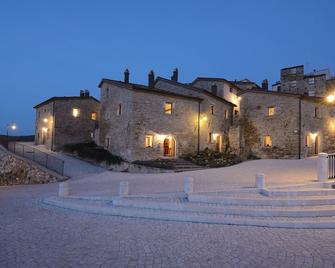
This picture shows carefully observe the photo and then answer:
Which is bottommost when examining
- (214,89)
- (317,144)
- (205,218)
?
(205,218)

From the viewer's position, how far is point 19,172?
19906 mm

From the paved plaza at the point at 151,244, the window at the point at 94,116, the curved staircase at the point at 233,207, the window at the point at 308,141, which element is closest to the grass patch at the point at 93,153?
the window at the point at 94,116

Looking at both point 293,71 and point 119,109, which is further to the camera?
point 293,71

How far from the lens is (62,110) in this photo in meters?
31.6

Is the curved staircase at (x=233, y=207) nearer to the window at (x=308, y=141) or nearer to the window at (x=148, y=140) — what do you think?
the window at (x=148, y=140)

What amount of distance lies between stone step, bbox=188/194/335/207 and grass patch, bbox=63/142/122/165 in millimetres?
14669

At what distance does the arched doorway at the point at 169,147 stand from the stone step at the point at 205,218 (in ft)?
53.6

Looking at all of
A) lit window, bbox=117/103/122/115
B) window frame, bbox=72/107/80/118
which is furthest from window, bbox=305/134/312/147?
window frame, bbox=72/107/80/118

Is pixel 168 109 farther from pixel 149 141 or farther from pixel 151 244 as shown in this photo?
Answer: pixel 151 244

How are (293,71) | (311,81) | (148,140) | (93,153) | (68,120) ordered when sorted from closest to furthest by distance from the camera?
(148,140)
(93,153)
(68,120)
(311,81)
(293,71)

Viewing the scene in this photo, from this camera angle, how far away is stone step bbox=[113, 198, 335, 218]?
796 centimetres

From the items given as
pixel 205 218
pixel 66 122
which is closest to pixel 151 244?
pixel 205 218

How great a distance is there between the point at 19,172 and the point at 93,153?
22.2ft

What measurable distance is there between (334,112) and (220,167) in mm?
17360
